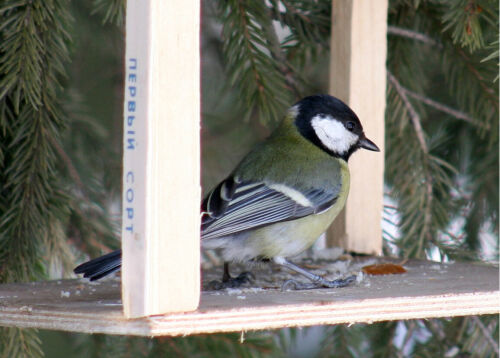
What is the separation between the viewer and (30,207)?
62.2 inches

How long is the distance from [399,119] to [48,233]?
98 centimetres

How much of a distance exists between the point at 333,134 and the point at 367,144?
3.4 inches

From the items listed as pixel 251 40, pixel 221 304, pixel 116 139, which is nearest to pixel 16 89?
pixel 251 40

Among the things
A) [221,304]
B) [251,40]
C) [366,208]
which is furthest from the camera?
[366,208]

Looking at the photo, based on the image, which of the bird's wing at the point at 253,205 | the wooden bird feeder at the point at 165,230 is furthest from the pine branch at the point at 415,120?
the wooden bird feeder at the point at 165,230

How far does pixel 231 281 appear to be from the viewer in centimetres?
169

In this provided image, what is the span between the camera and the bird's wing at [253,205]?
1665mm

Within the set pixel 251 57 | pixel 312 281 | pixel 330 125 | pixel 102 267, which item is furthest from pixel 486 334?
pixel 102 267

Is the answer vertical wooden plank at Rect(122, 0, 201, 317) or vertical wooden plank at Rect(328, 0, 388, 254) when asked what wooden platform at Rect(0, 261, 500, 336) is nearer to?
vertical wooden plank at Rect(122, 0, 201, 317)

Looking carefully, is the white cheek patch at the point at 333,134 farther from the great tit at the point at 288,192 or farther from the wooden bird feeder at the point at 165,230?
the wooden bird feeder at the point at 165,230

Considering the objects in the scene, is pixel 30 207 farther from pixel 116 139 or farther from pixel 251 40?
pixel 116 139

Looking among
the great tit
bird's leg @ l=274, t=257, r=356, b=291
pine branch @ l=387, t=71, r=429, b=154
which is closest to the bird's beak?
the great tit

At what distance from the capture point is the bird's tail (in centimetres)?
142

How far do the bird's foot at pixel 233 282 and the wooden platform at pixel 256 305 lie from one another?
0.29ft
